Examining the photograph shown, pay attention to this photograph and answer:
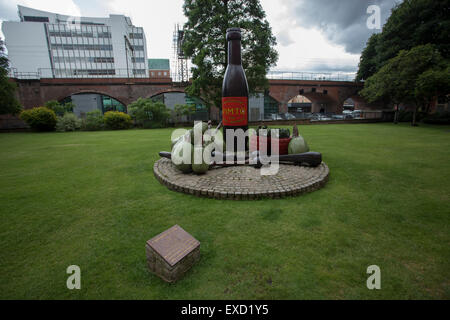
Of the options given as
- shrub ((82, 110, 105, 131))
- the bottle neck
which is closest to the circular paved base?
the bottle neck

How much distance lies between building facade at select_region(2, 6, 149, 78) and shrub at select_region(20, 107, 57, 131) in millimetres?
39416

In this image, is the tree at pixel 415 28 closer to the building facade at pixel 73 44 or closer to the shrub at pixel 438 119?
the shrub at pixel 438 119

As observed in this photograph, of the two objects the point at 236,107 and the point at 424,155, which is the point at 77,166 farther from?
the point at 424,155

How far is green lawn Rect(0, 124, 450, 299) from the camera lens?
208 centimetres

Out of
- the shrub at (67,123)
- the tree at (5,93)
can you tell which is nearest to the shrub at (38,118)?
the shrub at (67,123)

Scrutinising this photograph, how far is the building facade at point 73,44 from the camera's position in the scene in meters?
53.6

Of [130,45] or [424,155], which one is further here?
[130,45]

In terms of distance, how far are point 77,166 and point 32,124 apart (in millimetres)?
19454

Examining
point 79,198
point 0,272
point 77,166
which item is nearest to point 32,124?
point 77,166

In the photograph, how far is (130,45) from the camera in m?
61.3

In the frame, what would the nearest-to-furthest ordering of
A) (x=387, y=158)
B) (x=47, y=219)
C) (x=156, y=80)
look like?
(x=47, y=219) < (x=387, y=158) < (x=156, y=80)

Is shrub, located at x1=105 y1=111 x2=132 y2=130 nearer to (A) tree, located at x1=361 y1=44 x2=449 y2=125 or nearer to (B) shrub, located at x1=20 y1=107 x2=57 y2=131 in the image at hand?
(B) shrub, located at x1=20 y1=107 x2=57 y2=131

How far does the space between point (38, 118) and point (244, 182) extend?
24426 mm

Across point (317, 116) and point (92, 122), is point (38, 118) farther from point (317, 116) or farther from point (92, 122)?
point (317, 116)
